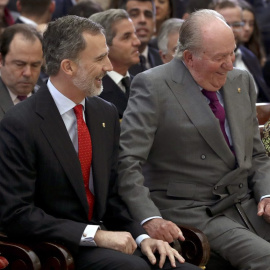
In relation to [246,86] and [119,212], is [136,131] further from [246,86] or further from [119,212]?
[246,86]

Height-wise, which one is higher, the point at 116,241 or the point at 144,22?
the point at 116,241

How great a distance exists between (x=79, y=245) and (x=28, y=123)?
53 cm

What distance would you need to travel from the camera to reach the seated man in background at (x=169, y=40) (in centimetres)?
521

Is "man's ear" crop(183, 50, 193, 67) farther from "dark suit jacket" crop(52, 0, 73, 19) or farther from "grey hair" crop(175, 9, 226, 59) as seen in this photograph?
"dark suit jacket" crop(52, 0, 73, 19)

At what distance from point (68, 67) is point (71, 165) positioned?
1.39ft

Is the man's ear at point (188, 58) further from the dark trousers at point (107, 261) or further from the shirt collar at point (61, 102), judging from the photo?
the dark trousers at point (107, 261)

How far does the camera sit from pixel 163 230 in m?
3.13

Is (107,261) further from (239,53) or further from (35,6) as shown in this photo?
(239,53)

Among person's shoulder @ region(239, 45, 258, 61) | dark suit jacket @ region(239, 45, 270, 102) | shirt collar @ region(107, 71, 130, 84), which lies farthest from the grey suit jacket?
person's shoulder @ region(239, 45, 258, 61)

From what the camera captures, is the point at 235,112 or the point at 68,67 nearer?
the point at 68,67

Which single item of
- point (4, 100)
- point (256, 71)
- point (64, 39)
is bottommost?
point (256, 71)

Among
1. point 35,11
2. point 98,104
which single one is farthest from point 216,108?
point 35,11

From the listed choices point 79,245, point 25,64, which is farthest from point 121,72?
point 79,245

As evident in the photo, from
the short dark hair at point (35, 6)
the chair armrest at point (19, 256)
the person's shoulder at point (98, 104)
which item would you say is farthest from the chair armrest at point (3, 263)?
the short dark hair at point (35, 6)
